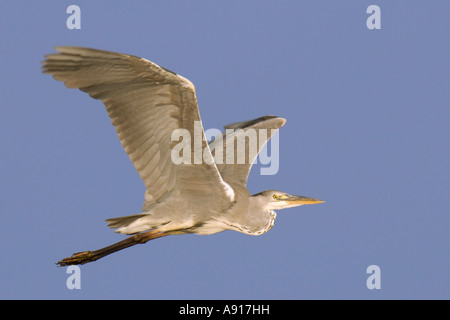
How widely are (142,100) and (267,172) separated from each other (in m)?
2.39

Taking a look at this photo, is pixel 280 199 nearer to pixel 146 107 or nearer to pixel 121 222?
pixel 121 222

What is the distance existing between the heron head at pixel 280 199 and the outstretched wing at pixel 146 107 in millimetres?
610

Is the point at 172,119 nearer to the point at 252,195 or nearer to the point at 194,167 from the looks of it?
the point at 194,167

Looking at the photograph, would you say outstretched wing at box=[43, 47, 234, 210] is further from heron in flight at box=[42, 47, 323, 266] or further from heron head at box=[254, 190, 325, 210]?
heron head at box=[254, 190, 325, 210]

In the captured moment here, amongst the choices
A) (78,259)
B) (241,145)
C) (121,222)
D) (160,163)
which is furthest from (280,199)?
(78,259)

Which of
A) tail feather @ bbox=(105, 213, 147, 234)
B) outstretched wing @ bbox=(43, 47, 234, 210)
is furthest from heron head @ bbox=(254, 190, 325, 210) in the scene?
tail feather @ bbox=(105, 213, 147, 234)

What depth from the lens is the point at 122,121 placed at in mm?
10656

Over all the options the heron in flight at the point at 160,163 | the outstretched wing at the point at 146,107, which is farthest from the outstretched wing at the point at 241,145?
the outstretched wing at the point at 146,107

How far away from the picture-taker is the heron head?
11.6 meters

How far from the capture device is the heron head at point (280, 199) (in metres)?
11.6

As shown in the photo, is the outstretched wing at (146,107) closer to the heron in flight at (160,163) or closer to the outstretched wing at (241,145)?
the heron in flight at (160,163)

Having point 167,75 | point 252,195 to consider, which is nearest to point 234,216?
point 252,195

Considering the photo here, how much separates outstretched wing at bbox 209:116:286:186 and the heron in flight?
1.3 inches

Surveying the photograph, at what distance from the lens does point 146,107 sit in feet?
34.3
